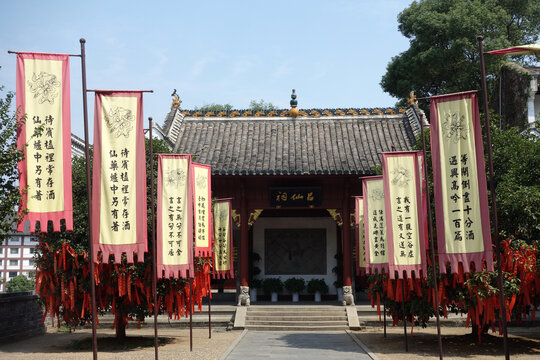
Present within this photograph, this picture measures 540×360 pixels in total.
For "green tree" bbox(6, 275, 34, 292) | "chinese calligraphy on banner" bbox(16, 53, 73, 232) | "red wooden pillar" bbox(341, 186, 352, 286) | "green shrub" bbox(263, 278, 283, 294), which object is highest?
"chinese calligraphy on banner" bbox(16, 53, 73, 232)

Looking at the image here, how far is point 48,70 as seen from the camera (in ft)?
30.2

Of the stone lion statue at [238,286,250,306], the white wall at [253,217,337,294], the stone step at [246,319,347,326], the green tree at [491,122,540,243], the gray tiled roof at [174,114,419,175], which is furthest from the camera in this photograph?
the white wall at [253,217,337,294]

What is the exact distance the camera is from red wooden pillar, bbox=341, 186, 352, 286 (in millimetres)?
20844

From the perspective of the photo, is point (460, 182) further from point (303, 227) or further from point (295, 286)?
point (303, 227)

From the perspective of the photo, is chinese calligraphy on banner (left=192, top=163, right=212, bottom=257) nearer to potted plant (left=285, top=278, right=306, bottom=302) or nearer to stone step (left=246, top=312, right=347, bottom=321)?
stone step (left=246, top=312, right=347, bottom=321)

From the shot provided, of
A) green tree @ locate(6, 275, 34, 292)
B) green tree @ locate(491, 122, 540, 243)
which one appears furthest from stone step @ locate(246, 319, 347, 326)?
green tree @ locate(6, 275, 34, 292)

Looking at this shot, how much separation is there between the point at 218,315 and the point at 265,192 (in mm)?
4838

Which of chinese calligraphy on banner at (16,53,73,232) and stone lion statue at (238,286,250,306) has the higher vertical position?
chinese calligraphy on banner at (16,53,73,232)

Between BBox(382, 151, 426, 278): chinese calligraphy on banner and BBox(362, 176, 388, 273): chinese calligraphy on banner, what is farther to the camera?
BBox(362, 176, 388, 273): chinese calligraphy on banner

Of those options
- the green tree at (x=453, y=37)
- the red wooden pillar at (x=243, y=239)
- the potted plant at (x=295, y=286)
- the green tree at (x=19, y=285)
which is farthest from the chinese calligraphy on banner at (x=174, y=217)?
the green tree at (x=19, y=285)

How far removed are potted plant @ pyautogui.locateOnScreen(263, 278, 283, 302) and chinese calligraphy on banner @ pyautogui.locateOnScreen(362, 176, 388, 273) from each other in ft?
28.5

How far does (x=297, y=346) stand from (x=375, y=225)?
3569 mm

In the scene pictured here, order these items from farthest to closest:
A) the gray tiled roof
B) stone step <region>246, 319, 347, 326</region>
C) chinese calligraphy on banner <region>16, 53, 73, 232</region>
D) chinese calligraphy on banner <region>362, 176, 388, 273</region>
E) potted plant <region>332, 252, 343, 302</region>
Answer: potted plant <region>332, 252, 343, 302</region>
the gray tiled roof
stone step <region>246, 319, 347, 326</region>
chinese calligraphy on banner <region>362, 176, 388, 273</region>
chinese calligraphy on banner <region>16, 53, 73, 232</region>

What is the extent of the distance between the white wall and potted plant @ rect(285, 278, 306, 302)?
671mm
